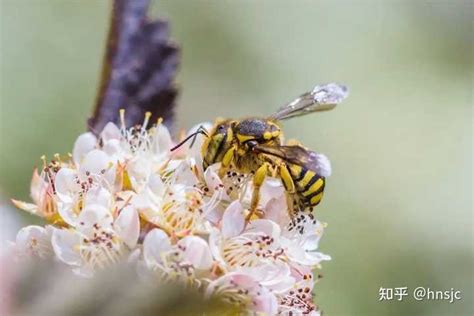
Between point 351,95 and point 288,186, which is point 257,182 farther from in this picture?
point 351,95

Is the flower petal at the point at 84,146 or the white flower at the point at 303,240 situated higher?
the flower petal at the point at 84,146

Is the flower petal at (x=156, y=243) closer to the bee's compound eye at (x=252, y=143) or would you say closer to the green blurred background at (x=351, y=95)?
the bee's compound eye at (x=252, y=143)

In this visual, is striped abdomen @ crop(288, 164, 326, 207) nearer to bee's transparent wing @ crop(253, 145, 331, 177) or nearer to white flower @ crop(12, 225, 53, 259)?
bee's transparent wing @ crop(253, 145, 331, 177)

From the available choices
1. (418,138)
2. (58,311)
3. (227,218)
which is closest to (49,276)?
(58,311)

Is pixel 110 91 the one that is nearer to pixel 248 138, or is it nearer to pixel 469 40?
pixel 248 138

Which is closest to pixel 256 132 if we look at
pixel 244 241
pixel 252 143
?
pixel 252 143

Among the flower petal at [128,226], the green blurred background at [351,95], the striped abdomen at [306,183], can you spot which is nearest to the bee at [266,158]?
the striped abdomen at [306,183]
